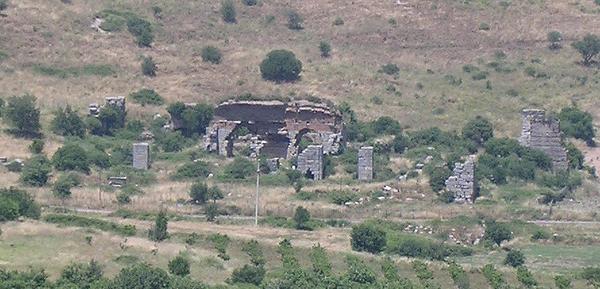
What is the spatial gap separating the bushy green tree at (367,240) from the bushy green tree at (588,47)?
37.4 m

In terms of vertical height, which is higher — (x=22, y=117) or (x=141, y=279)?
(x=22, y=117)

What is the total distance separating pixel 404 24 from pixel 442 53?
190 inches

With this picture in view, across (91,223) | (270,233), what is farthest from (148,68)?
(91,223)

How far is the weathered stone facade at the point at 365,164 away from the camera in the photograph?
→ 74562mm

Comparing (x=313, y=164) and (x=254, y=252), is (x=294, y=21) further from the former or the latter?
(x=254, y=252)

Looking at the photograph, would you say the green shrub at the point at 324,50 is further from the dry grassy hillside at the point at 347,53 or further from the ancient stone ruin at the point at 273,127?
the ancient stone ruin at the point at 273,127

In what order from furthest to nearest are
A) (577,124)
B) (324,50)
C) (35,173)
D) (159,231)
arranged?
1. (324,50)
2. (577,124)
3. (35,173)
4. (159,231)

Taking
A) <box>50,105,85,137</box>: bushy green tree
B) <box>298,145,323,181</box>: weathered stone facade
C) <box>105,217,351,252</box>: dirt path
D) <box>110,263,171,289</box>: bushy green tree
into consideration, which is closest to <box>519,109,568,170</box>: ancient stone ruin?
A: <box>298,145,323,181</box>: weathered stone facade

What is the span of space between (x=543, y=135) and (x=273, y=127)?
12237mm

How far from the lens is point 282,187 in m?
72.9

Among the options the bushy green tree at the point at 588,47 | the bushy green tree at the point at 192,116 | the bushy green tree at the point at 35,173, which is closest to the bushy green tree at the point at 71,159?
the bushy green tree at the point at 35,173

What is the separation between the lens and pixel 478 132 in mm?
81562

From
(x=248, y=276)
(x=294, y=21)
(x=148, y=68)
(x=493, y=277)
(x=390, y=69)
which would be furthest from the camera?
(x=294, y=21)

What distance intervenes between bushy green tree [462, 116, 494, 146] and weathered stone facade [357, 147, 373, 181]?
25.8ft
